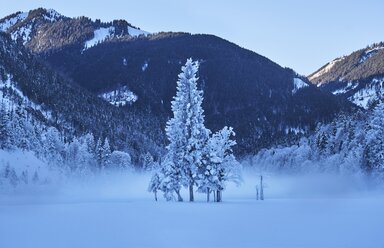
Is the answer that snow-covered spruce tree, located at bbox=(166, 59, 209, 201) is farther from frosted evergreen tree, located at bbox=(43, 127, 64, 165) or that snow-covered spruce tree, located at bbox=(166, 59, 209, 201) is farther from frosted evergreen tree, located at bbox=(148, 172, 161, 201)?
frosted evergreen tree, located at bbox=(43, 127, 64, 165)

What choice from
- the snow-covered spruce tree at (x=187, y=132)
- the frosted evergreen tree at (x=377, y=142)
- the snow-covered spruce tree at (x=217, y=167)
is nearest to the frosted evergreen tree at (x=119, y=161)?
the frosted evergreen tree at (x=377, y=142)

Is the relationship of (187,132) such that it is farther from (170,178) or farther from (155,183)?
(155,183)

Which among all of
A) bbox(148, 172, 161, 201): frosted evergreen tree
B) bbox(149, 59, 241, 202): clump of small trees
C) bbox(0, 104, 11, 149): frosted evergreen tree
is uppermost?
bbox(0, 104, 11, 149): frosted evergreen tree

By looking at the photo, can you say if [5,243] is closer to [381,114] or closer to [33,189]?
[381,114]

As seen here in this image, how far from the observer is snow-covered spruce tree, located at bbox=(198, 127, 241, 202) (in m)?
51.8

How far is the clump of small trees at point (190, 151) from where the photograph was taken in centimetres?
5191

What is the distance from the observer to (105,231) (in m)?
22.6

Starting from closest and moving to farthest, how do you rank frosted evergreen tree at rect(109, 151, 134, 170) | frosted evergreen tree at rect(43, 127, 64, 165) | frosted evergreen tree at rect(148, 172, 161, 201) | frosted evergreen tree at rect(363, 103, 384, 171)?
frosted evergreen tree at rect(148, 172, 161, 201) < frosted evergreen tree at rect(363, 103, 384, 171) < frosted evergreen tree at rect(43, 127, 64, 165) < frosted evergreen tree at rect(109, 151, 134, 170)

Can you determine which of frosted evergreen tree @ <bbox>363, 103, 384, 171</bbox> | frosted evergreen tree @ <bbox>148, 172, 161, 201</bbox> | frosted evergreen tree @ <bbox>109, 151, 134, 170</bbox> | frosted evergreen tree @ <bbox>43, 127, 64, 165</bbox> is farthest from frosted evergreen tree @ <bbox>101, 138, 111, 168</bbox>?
frosted evergreen tree @ <bbox>363, 103, 384, 171</bbox>

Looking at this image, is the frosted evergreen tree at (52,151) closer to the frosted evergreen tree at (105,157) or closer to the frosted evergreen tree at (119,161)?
the frosted evergreen tree at (105,157)

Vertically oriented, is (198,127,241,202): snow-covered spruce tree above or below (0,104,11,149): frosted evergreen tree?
below

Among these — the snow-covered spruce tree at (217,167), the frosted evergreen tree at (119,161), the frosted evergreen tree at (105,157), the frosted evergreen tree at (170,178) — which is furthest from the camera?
the frosted evergreen tree at (119,161)

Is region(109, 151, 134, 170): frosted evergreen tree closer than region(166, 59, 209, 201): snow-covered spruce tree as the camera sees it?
No

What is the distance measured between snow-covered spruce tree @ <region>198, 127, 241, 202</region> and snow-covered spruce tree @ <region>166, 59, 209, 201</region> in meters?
0.83
